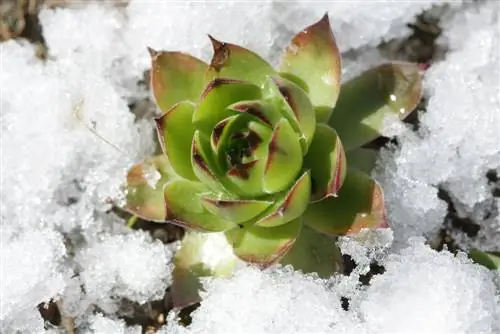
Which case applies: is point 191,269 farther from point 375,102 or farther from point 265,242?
point 375,102

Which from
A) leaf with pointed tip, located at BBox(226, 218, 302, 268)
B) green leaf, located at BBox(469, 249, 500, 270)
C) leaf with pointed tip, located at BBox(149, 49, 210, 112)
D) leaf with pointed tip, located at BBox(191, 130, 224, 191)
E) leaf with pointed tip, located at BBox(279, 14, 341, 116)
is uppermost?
leaf with pointed tip, located at BBox(279, 14, 341, 116)

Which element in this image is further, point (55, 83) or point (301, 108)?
point (55, 83)

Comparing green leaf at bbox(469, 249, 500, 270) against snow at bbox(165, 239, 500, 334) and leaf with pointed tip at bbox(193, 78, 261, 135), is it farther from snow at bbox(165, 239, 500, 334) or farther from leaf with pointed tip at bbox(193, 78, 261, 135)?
leaf with pointed tip at bbox(193, 78, 261, 135)

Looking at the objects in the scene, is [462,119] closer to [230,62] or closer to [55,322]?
[230,62]

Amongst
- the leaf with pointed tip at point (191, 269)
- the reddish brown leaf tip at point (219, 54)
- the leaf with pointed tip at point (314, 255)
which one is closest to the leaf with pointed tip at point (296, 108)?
the reddish brown leaf tip at point (219, 54)

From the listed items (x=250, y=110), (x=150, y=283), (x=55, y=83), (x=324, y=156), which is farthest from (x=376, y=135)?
(x=55, y=83)

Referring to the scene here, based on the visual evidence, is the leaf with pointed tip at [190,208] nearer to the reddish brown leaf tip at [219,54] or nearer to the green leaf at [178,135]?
the green leaf at [178,135]

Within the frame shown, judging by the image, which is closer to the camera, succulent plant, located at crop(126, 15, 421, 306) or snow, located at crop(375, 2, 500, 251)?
succulent plant, located at crop(126, 15, 421, 306)

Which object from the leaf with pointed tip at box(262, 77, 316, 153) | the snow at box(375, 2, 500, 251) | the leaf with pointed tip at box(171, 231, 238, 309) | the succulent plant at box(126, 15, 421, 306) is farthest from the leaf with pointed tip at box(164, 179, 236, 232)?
the snow at box(375, 2, 500, 251)
